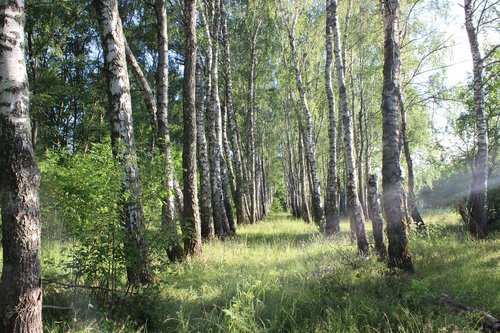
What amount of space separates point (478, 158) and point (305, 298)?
721cm

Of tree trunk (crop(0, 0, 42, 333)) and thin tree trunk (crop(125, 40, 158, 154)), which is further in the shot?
thin tree trunk (crop(125, 40, 158, 154))

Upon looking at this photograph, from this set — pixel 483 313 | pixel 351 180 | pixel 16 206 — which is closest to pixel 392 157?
pixel 351 180

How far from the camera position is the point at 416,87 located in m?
17.2

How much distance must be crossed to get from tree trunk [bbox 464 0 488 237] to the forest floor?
200 centimetres

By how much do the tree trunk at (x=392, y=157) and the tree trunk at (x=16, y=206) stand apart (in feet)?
17.0

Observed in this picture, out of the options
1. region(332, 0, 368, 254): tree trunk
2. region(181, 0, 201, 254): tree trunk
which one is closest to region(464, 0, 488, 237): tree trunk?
region(332, 0, 368, 254): tree trunk

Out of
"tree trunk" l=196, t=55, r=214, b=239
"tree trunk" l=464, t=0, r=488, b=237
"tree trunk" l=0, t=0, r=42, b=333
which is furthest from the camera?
"tree trunk" l=196, t=55, r=214, b=239

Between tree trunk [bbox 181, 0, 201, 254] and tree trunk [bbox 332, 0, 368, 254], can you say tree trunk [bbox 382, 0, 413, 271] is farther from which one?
tree trunk [bbox 181, 0, 201, 254]

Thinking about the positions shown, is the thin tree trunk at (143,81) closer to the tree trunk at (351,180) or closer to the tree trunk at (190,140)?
the tree trunk at (190,140)

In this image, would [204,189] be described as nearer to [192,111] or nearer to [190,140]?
[190,140]

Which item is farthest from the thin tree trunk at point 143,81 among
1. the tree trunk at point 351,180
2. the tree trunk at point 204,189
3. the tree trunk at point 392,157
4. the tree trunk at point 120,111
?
the tree trunk at point 392,157

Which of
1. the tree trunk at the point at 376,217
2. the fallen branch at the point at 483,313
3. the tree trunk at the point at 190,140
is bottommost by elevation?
the fallen branch at the point at 483,313

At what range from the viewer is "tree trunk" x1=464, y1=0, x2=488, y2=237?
9039 mm

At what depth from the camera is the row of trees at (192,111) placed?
10.2ft
